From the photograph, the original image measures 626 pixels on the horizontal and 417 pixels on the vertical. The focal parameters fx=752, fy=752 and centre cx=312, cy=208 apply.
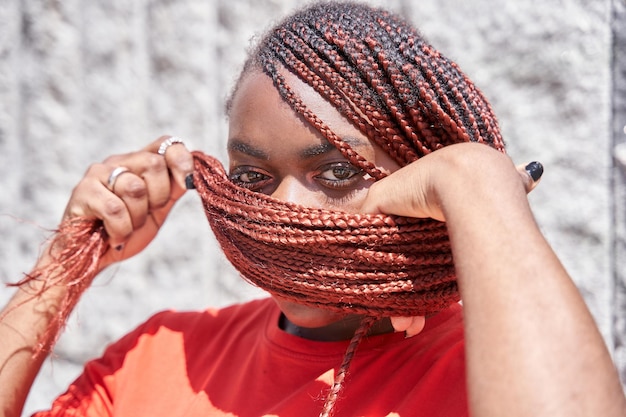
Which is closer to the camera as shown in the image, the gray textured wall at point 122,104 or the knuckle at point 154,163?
the knuckle at point 154,163

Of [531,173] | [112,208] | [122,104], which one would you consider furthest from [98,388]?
[122,104]

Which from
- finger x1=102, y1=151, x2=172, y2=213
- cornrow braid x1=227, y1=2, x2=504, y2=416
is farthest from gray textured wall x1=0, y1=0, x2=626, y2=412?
cornrow braid x1=227, y1=2, x2=504, y2=416

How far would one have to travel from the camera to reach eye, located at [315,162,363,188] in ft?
5.35

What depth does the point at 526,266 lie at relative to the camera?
1.27m

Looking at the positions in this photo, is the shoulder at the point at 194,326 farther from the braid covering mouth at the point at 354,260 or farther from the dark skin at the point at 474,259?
the braid covering mouth at the point at 354,260

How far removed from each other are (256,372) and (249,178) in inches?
19.0

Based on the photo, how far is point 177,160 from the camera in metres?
2.11

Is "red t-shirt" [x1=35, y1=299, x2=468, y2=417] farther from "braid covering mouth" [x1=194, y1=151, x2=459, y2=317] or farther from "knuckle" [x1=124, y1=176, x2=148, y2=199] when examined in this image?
"knuckle" [x1=124, y1=176, x2=148, y2=199]

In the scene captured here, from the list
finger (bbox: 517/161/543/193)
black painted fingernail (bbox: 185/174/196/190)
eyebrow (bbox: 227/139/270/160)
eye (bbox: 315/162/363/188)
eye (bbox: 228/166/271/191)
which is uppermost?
black painted fingernail (bbox: 185/174/196/190)

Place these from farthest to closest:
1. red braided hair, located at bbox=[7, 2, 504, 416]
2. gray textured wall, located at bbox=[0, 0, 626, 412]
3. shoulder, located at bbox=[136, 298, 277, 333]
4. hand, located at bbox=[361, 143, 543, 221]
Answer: gray textured wall, located at bbox=[0, 0, 626, 412] → shoulder, located at bbox=[136, 298, 277, 333] → red braided hair, located at bbox=[7, 2, 504, 416] → hand, located at bbox=[361, 143, 543, 221]

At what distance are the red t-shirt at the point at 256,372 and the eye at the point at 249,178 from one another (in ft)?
1.27

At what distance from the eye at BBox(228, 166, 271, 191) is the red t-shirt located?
1.27 ft

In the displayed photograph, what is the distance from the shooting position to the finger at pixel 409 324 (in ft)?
5.13

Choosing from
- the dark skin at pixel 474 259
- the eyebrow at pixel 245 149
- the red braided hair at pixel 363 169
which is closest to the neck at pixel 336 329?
the dark skin at pixel 474 259
